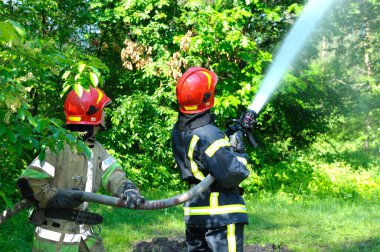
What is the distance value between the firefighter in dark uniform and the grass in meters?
2.64

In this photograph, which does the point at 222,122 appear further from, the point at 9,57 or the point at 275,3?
the point at 9,57

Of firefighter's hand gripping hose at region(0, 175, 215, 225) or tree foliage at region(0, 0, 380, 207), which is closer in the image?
firefighter's hand gripping hose at region(0, 175, 215, 225)

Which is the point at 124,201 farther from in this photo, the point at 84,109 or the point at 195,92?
the point at 195,92

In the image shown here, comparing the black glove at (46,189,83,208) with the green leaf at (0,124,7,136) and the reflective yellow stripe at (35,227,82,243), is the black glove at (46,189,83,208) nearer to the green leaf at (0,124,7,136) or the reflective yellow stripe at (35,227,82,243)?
the reflective yellow stripe at (35,227,82,243)

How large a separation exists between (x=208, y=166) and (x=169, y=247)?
249 cm

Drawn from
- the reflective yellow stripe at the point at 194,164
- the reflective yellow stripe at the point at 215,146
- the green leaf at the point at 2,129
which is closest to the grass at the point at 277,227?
the reflective yellow stripe at the point at 194,164

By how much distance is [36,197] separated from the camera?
11.1 feet

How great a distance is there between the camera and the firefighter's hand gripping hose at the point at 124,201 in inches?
134

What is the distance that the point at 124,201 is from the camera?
338 centimetres

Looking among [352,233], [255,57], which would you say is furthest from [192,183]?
[255,57]

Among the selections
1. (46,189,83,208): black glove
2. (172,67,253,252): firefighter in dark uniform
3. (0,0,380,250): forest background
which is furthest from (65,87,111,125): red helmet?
(0,0,380,250): forest background

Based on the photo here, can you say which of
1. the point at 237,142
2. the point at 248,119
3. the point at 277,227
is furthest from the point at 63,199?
the point at 277,227

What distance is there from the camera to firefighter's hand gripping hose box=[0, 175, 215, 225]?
11.1ft

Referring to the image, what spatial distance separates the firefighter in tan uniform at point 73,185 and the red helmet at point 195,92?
0.54 meters
